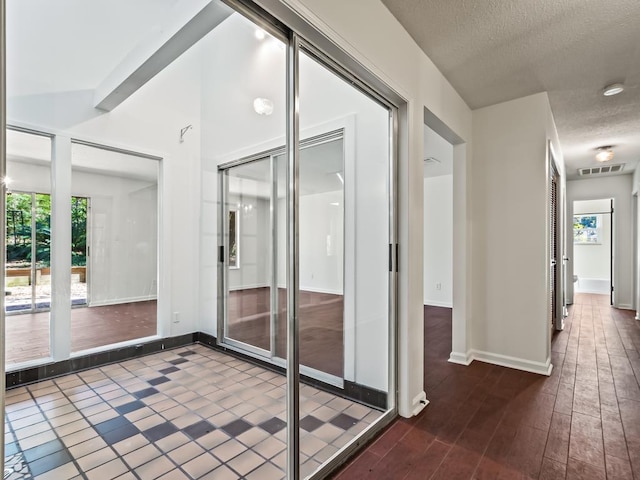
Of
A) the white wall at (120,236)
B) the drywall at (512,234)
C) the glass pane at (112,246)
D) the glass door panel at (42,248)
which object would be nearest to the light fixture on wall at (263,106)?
the glass pane at (112,246)

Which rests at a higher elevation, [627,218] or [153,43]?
[153,43]

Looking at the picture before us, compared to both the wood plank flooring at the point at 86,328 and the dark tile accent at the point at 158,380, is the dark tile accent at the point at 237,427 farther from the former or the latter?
the wood plank flooring at the point at 86,328

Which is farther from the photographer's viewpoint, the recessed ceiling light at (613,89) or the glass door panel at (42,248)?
the recessed ceiling light at (613,89)

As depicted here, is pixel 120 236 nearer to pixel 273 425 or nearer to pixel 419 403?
pixel 273 425

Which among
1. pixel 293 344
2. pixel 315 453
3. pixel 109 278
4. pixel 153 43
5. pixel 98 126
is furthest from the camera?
pixel 109 278

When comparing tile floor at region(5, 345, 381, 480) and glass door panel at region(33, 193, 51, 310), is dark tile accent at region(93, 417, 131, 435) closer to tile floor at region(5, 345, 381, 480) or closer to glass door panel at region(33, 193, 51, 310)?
tile floor at region(5, 345, 381, 480)

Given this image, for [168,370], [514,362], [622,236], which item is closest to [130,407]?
[168,370]

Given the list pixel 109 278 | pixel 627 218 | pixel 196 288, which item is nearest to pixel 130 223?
pixel 109 278

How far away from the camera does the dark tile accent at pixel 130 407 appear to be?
2199mm

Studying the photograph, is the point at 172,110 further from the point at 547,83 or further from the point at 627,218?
A: the point at 627,218

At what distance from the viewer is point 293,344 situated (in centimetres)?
166

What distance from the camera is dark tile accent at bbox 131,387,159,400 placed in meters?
2.39

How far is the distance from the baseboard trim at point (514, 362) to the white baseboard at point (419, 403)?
1.23 meters

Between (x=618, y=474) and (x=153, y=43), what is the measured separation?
148 inches
